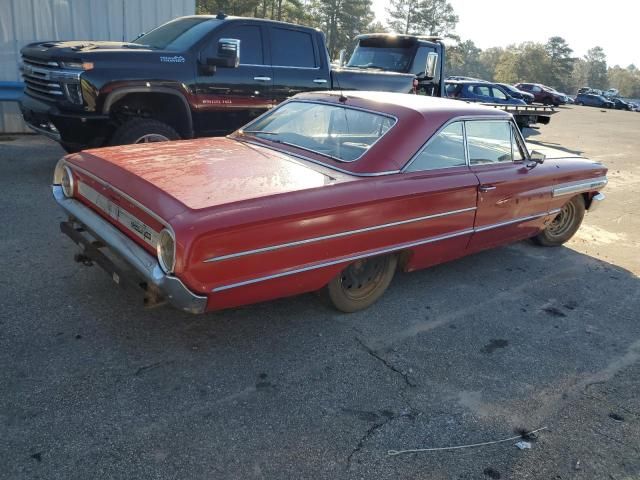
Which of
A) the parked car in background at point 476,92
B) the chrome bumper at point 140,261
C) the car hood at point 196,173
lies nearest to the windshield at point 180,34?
the car hood at point 196,173

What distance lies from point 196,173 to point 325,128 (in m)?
1.23

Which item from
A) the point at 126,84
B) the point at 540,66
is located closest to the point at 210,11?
the point at 126,84

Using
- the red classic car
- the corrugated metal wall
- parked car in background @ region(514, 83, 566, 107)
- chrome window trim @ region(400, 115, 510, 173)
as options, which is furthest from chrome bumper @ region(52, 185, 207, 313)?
parked car in background @ region(514, 83, 566, 107)

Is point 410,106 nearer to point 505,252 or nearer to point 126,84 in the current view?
point 505,252

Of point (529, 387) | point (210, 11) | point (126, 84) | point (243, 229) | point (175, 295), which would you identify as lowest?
point (529, 387)

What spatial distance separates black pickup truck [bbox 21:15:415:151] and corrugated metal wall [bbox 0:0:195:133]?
10.4 feet

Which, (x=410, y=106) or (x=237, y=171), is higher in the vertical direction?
(x=410, y=106)

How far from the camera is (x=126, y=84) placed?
18.5 feet

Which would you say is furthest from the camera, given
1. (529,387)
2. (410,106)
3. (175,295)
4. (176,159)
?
(410,106)

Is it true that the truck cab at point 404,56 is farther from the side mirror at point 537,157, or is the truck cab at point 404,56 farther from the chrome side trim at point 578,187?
the side mirror at point 537,157

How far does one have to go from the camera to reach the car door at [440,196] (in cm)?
365

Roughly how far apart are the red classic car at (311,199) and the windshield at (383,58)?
5.85 metres

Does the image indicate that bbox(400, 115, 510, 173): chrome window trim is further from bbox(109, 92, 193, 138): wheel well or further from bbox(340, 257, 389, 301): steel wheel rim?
bbox(109, 92, 193, 138): wheel well

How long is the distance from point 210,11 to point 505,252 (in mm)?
36784
